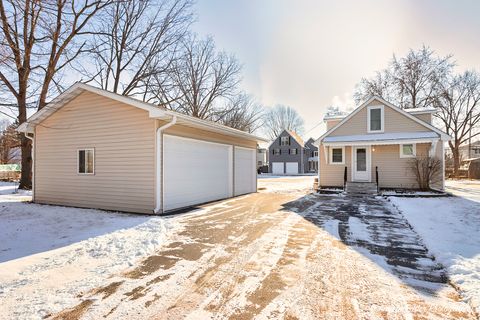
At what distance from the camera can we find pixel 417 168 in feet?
41.8

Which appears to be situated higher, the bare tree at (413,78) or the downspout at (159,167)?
the bare tree at (413,78)

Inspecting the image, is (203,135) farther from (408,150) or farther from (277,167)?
(277,167)

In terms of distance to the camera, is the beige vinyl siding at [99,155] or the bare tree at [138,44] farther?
the bare tree at [138,44]

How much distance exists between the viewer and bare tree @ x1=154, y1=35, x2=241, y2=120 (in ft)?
76.2

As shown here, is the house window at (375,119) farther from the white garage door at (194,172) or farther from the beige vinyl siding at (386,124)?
the white garage door at (194,172)

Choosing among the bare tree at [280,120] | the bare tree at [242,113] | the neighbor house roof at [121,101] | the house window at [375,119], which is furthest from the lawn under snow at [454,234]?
the bare tree at [280,120]

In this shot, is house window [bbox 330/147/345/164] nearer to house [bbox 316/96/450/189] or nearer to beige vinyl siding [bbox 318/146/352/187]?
house [bbox 316/96/450/189]

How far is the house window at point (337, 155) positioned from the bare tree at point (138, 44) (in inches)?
519

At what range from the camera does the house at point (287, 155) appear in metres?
39.0

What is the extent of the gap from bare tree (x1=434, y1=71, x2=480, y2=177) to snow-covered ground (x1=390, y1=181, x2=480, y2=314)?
2217 cm

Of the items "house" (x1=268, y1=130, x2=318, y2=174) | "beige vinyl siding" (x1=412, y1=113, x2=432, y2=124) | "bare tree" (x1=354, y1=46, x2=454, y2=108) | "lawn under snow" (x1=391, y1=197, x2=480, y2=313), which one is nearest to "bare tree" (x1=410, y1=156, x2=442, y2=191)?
→ "beige vinyl siding" (x1=412, y1=113, x2=432, y2=124)

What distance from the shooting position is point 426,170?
12.5 metres

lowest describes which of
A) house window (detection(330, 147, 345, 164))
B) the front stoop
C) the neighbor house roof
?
the front stoop

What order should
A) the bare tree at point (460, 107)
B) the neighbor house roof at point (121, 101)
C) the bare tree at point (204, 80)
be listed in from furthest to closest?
1. the bare tree at point (460, 107)
2. the bare tree at point (204, 80)
3. the neighbor house roof at point (121, 101)
